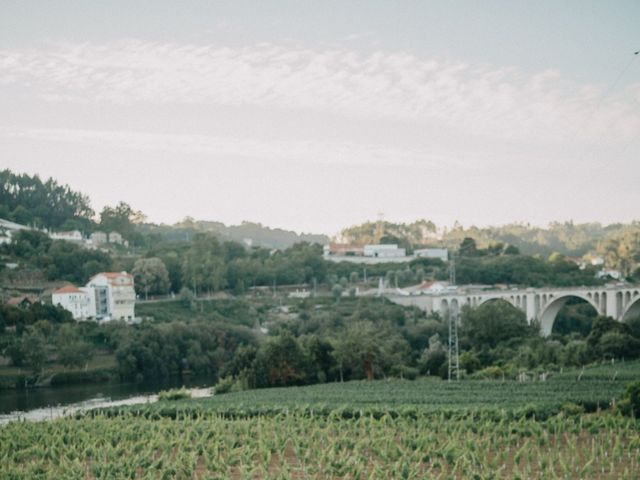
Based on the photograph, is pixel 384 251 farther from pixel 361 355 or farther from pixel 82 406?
pixel 82 406

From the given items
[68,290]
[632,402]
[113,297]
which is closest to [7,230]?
[68,290]

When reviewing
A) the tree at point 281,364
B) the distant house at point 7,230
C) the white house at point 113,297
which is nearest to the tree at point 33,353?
the white house at point 113,297

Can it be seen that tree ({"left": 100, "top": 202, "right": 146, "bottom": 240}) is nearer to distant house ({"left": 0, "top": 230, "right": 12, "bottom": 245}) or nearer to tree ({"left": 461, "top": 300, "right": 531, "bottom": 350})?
distant house ({"left": 0, "top": 230, "right": 12, "bottom": 245})

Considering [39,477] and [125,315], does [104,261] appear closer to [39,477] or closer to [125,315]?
[125,315]

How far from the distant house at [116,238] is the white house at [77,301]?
1080 inches

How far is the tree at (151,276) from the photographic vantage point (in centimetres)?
6269

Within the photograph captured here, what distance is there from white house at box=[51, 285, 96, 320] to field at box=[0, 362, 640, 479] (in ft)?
93.7

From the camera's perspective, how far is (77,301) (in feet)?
179

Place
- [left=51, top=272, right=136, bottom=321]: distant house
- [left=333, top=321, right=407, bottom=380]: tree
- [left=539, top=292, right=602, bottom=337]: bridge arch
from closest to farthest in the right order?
[left=333, top=321, right=407, bottom=380]: tree, [left=51, top=272, right=136, bottom=321]: distant house, [left=539, top=292, right=602, bottom=337]: bridge arch

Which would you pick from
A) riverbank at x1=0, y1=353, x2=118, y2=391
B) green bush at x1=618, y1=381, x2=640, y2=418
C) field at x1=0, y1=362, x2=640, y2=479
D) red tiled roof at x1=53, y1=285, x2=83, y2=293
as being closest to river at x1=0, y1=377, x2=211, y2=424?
riverbank at x1=0, y1=353, x2=118, y2=391

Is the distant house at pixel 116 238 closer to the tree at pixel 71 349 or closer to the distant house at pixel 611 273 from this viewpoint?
the tree at pixel 71 349

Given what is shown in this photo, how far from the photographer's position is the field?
16.6 m

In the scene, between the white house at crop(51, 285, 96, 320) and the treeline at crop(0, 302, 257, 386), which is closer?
the treeline at crop(0, 302, 257, 386)

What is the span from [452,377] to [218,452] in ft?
59.8
